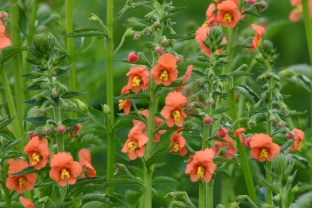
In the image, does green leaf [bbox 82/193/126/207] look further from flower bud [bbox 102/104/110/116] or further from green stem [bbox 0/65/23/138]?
green stem [bbox 0/65/23/138]

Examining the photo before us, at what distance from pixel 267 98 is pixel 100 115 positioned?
0.51 metres

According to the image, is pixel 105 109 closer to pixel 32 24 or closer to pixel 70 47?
pixel 70 47

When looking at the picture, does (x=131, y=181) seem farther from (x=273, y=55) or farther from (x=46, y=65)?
(x=273, y=55)

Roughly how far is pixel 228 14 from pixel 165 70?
0.37 meters

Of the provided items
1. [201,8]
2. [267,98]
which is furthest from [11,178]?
→ [201,8]

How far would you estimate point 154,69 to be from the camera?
2168 mm

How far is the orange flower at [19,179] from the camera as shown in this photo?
2.20m

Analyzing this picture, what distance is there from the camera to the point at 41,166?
84.3 inches

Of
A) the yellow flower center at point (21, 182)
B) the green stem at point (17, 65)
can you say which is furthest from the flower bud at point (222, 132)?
the green stem at point (17, 65)

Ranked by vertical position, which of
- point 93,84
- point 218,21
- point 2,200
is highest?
point 218,21

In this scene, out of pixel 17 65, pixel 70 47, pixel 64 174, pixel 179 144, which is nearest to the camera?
pixel 64 174

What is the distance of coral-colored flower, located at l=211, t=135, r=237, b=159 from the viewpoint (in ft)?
7.56

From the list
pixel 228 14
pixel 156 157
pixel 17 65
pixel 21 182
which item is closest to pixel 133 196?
pixel 156 157

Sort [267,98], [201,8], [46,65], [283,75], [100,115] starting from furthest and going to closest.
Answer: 1. [201,8]
2. [283,75]
3. [100,115]
4. [267,98]
5. [46,65]
